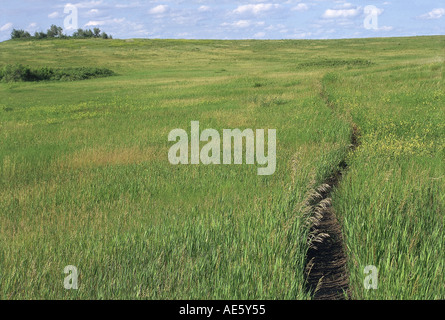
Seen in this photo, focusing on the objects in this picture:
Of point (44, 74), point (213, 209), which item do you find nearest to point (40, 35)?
point (44, 74)

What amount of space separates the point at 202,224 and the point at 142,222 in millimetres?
1086

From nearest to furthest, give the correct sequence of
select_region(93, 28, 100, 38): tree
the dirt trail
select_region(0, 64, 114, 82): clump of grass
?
the dirt trail → select_region(0, 64, 114, 82): clump of grass → select_region(93, 28, 100, 38): tree

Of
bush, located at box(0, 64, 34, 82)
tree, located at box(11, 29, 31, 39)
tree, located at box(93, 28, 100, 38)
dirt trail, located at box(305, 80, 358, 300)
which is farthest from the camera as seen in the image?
tree, located at box(93, 28, 100, 38)

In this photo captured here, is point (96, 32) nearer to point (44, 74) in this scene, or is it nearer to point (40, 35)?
point (40, 35)

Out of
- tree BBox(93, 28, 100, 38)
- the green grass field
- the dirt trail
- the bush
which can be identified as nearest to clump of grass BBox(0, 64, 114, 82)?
A: the bush

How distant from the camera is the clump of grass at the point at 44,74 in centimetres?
4153

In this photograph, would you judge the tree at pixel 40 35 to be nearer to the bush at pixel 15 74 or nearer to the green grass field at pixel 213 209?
the bush at pixel 15 74

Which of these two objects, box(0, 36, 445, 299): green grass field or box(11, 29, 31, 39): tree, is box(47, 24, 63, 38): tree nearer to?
box(11, 29, 31, 39): tree

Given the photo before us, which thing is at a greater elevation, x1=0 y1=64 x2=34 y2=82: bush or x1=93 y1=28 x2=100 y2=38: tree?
x1=93 y1=28 x2=100 y2=38: tree

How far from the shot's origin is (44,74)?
44.0 metres

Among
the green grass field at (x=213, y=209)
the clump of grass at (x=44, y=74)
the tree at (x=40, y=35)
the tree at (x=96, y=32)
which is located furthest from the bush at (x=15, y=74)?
the tree at (x=96, y=32)

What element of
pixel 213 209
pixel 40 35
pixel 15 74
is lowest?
pixel 213 209

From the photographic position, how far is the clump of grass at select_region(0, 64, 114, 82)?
41.5 meters
